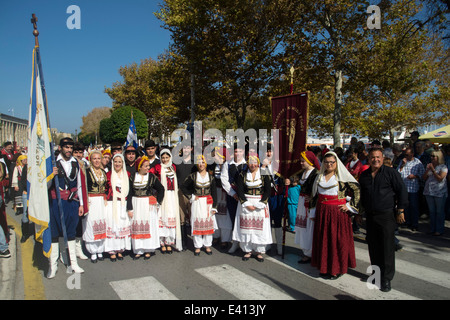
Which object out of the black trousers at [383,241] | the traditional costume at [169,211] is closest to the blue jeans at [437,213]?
the black trousers at [383,241]

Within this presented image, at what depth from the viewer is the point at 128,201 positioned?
19.3 ft

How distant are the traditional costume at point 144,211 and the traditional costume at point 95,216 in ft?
1.52

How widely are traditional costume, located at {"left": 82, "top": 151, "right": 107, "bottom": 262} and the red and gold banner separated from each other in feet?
10.3

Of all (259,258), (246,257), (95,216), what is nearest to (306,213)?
(259,258)

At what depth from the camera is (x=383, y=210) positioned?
4648 millimetres

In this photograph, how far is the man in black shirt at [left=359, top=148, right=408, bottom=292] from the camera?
4.59 meters

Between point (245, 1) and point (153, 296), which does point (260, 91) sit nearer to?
point (245, 1)

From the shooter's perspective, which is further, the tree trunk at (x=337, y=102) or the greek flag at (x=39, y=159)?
the tree trunk at (x=337, y=102)

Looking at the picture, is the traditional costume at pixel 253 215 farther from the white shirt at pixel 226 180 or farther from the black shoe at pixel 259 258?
the white shirt at pixel 226 180

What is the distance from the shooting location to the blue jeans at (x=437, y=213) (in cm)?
750

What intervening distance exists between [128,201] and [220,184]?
1920mm

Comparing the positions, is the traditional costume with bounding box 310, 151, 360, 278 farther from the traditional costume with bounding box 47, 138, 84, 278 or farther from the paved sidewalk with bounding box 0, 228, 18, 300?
the paved sidewalk with bounding box 0, 228, 18, 300

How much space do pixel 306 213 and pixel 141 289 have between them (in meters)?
3.01
